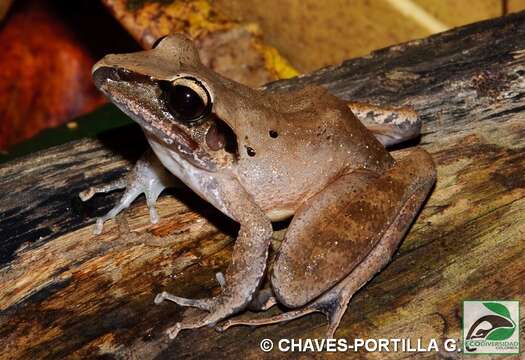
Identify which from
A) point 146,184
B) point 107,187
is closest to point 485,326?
point 146,184

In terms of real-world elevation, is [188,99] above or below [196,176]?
above

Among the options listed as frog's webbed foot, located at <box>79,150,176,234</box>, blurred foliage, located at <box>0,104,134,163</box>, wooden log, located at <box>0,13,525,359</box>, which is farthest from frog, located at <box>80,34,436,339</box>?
blurred foliage, located at <box>0,104,134,163</box>

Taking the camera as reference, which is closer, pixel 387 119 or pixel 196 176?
pixel 196 176

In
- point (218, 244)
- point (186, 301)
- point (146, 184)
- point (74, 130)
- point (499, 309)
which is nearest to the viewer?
point (499, 309)

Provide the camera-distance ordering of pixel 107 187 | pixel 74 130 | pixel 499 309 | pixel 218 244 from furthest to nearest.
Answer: pixel 74 130, pixel 107 187, pixel 218 244, pixel 499 309

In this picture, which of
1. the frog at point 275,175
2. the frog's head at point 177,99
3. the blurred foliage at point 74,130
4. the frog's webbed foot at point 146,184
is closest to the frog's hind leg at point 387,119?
the frog at point 275,175

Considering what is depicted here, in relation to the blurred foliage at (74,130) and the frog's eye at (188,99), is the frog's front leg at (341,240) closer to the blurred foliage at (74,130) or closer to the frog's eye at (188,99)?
the frog's eye at (188,99)

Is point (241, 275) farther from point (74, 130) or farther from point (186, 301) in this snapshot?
point (74, 130)

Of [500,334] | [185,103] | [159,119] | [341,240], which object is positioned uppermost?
[185,103]
